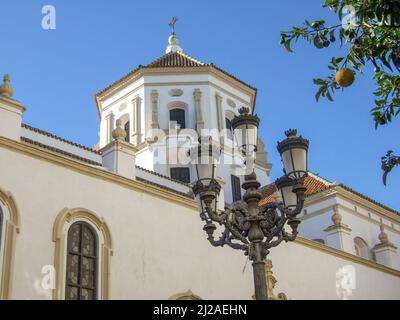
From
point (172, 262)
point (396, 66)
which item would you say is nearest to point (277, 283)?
point (172, 262)

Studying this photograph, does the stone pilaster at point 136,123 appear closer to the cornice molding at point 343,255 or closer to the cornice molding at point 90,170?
the cornice molding at point 343,255

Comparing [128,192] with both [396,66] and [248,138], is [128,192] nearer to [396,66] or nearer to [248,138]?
[248,138]

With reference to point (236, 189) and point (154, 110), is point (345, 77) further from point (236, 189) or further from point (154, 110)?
point (154, 110)

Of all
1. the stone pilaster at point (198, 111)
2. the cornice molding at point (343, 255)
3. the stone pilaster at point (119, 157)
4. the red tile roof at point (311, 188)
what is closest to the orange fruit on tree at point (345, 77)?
the stone pilaster at point (119, 157)

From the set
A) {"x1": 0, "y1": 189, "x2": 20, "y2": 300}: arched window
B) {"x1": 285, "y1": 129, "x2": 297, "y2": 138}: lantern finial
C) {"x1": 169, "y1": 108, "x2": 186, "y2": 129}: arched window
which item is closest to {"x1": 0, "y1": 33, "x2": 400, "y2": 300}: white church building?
{"x1": 0, "y1": 189, "x2": 20, "y2": 300}: arched window

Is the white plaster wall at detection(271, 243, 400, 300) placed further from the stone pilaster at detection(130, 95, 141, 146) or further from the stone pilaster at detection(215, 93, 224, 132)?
the stone pilaster at detection(130, 95, 141, 146)

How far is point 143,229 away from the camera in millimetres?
13891

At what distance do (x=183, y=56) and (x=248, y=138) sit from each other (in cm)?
1773

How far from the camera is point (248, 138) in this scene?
906 cm

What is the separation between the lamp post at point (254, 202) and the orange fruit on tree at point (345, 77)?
262cm

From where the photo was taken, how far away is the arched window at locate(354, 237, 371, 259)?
23.3 m

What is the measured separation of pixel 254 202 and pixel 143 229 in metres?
5.79

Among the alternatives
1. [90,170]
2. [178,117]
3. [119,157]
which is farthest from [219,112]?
[90,170]

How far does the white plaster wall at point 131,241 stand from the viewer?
11.9m
